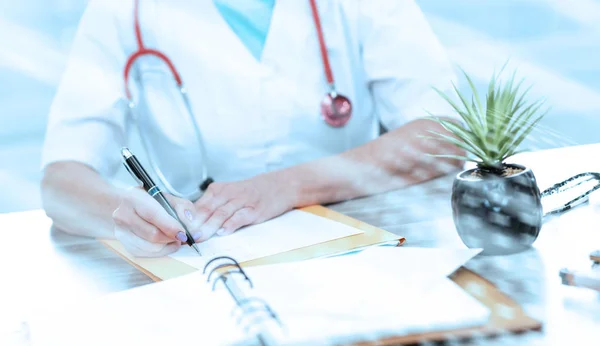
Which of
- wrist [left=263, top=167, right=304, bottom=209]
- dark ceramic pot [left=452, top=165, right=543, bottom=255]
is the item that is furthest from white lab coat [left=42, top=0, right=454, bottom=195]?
dark ceramic pot [left=452, top=165, right=543, bottom=255]

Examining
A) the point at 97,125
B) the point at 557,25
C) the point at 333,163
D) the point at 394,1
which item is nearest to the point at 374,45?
the point at 394,1

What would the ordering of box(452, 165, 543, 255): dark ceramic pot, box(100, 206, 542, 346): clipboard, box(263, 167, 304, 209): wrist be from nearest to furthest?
box(100, 206, 542, 346): clipboard
box(452, 165, 543, 255): dark ceramic pot
box(263, 167, 304, 209): wrist

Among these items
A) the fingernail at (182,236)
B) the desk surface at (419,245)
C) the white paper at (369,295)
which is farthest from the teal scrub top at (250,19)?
the white paper at (369,295)

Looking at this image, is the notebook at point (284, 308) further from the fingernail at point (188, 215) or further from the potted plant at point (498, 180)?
the fingernail at point (188, 215)

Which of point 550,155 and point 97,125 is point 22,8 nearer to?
point 97,125

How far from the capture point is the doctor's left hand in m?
0.66

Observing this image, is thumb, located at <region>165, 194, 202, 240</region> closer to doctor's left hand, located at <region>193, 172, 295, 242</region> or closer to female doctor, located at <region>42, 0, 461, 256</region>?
doctor's left hand, located at <region>193, 172, 295, 242</region>

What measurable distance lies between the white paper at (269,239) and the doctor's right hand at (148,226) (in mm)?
16

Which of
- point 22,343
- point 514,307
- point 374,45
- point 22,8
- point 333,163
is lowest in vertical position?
point 514,307

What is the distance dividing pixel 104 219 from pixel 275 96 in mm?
326

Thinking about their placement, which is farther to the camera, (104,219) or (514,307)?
(104,219)

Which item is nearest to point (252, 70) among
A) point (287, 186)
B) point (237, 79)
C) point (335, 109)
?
point (237, 79)

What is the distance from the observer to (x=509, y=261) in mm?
502

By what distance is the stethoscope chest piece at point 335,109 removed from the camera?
94 cm
